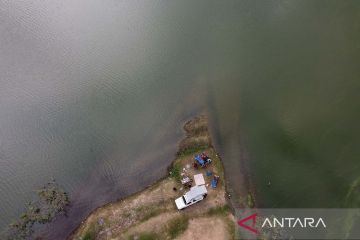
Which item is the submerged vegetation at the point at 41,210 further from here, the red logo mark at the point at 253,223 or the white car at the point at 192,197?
the red logo mark at the point at 253,223

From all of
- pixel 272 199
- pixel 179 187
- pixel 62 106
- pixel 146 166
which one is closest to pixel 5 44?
pixel 62 106

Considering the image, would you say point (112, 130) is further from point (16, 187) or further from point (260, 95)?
point (260, 95)

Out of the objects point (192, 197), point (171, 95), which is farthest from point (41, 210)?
point (171, 95)

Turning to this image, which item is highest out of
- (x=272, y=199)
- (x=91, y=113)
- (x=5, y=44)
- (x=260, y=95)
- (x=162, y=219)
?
(x=5, y=44)

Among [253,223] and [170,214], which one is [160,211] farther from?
[253,223]

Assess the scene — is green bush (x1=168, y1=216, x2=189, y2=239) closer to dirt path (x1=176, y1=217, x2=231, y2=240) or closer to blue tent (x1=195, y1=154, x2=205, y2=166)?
dirt path (x1=176, y1=217, x2=231, y2=240)
